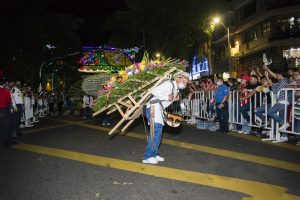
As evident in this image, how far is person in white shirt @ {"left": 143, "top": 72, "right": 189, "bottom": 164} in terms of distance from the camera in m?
6.40

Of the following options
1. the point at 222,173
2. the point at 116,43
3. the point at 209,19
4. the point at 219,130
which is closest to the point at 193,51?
the point at 209,19

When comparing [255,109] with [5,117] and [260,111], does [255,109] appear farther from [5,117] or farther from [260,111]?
[5,117]

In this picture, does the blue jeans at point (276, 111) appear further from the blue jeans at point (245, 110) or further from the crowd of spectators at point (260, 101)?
the blue jeans at point (245, 110)

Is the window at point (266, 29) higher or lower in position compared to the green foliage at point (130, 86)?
higher

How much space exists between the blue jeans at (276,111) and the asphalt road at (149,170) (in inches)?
29.5

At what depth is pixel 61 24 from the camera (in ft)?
84.3

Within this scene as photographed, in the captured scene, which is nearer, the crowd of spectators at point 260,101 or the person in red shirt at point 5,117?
the person in red shirt at point 5,117

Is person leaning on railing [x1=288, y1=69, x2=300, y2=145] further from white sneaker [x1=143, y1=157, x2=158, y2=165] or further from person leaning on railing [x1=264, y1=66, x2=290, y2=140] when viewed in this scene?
white sneaker [x1=143, y1=157, x2=158, y2=165]

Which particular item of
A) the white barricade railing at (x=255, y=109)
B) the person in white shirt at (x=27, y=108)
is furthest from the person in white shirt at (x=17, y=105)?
the white barricade railing at (x=255, y=109)

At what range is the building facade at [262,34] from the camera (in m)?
31.6

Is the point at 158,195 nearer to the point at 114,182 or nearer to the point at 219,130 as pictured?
the point at 114,182

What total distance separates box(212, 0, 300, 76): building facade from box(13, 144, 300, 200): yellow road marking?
23.0 metres

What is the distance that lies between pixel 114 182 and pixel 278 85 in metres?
5.70

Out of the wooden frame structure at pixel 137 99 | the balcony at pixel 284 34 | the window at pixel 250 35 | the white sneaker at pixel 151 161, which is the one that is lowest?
the white sneaker at pixel 151 161
